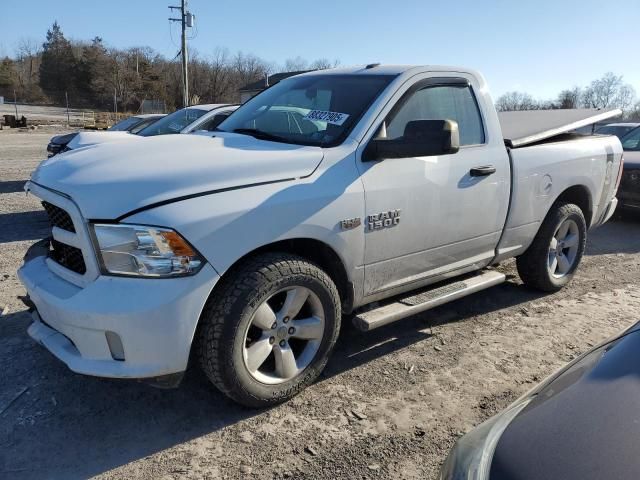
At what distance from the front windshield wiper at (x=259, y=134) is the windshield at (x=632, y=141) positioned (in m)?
8.37

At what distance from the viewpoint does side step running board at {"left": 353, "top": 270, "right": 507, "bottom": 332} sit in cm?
330

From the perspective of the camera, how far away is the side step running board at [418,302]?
10.8ft

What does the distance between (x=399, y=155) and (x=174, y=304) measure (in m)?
1.57

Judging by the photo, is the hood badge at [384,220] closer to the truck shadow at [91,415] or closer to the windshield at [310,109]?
the windshield at [310,109]

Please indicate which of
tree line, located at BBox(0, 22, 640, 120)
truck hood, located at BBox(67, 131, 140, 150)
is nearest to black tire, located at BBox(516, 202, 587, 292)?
truck hood, located at BBox(67, 131, 140, 150)

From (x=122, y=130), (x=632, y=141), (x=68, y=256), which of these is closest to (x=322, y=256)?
(x=68, y=256)

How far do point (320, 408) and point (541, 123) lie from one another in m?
3.39

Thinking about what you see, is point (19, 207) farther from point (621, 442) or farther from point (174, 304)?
point (621, 442)

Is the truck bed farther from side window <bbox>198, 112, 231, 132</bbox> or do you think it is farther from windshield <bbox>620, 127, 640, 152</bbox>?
windshield <bbox>620, 127, 640, 152</bbox>

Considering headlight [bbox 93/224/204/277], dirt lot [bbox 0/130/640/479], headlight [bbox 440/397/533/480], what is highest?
headlight [bbox 93/224/204/277]

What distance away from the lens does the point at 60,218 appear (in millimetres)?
2865

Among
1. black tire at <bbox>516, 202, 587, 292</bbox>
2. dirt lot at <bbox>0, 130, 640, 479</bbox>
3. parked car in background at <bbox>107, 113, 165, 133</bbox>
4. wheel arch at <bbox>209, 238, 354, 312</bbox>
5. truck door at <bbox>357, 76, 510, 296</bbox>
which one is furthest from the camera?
parked car in background at <bbox>107, 113, 165, 133</bbox>

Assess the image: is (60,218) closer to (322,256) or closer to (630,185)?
(322,256)

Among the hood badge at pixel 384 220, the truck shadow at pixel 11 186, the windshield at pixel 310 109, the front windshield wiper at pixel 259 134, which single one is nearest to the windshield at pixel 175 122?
the truck shadow at pixel 11 186
